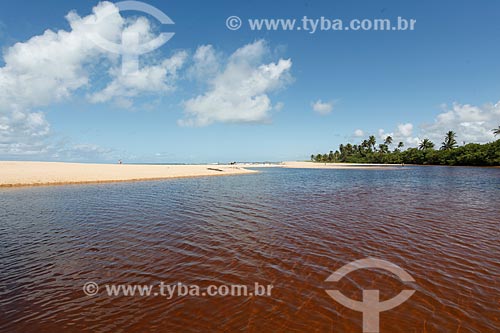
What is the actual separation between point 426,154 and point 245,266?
154263mm

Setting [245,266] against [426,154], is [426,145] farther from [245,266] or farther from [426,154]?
[245,266]

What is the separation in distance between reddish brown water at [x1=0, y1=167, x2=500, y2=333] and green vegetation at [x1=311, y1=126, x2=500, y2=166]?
112 m

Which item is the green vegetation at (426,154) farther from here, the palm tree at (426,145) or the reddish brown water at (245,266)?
the reddish brown water at (245,266)

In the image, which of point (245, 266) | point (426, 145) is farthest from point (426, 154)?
point (245, 266)

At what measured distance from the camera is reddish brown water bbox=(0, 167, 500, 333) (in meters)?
5.48

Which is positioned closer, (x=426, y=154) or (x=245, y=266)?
(x=245, y=266)

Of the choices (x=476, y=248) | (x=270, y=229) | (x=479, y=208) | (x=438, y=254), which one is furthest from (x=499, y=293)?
(x=479, y=208)

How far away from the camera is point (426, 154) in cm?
12725

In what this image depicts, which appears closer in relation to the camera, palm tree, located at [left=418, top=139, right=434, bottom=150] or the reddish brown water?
the reddish brown water

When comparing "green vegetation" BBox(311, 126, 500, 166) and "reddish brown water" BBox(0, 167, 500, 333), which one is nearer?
"reddish brown water" BBox(0, 167, 500, 333)

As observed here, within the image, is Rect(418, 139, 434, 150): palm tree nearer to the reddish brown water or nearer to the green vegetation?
the green vegetation

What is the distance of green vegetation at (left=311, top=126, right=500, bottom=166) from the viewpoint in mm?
94531

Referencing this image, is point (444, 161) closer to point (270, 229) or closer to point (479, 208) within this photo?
point (479, 208)

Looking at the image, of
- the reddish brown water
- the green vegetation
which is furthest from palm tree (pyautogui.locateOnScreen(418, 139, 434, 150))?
the reddish brown water
